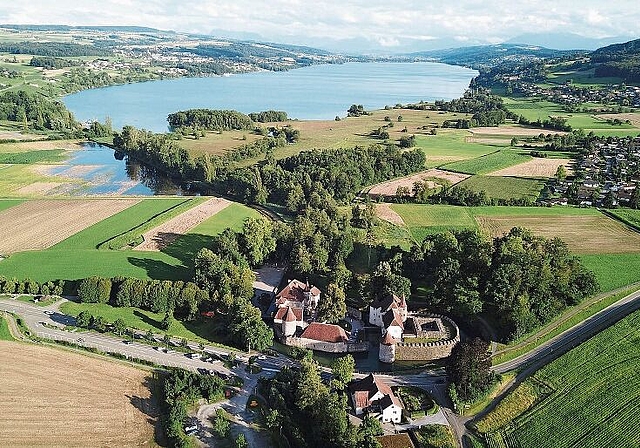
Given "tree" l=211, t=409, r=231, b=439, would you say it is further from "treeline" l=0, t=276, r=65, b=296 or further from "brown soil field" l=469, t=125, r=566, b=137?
"brown soil field" l=469, t=125, r=566, b=137

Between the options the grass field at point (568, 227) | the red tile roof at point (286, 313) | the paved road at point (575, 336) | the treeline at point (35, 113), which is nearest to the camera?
the paved road at point (575, 336)

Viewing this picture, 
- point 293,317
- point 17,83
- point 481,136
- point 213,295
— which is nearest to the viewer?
point 293,317

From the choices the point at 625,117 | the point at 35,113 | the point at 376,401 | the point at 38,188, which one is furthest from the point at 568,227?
the point at 35,113

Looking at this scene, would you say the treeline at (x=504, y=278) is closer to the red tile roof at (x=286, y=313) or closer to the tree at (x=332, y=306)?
the tree at (x=332, y=306)

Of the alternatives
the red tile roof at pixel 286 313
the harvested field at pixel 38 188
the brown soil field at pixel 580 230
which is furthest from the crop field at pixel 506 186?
the harvested field at pixel 38 188

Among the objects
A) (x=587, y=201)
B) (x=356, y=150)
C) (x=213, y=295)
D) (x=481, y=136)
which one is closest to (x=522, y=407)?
(x=213, y=295)

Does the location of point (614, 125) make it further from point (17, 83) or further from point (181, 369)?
point (17, 83)

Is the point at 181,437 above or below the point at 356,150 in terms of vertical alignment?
below
